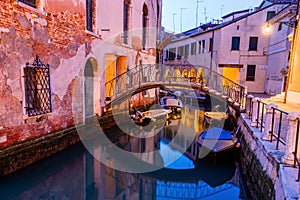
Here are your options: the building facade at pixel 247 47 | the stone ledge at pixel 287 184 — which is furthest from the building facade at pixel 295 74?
the building facade at pixel 247 47

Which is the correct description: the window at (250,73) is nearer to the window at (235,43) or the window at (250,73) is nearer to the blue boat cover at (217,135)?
the window at (235,43)

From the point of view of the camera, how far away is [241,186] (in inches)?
194

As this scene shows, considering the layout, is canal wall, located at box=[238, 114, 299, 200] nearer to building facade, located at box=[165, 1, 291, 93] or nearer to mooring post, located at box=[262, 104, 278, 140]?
mooring post, located at box=[262, 104, 278, 140]

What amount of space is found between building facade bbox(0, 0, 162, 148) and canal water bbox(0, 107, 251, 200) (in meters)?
0.76

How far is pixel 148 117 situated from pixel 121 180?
4911 millimetres

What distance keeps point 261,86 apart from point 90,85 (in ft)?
35.8

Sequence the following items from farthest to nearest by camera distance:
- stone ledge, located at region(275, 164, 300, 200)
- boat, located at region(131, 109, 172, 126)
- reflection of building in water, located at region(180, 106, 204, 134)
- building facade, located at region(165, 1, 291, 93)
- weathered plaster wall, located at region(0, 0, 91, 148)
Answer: building facade, located at region(165, 1, 291, 93) → reflection of building in water, located at region(180, 106, 204, 134) → boat, located at region(131, 109, 172, 126) → weathered plaster wall, located at region(0, 0, 91, 148) → stone ledge, located at region(275, 164, 300, 200)

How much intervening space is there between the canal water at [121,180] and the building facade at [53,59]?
0.76 meters

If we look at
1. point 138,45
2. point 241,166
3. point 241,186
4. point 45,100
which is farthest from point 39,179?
point 138,45

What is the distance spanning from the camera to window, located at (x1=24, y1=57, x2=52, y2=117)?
4820mm

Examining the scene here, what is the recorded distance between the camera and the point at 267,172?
3.53m

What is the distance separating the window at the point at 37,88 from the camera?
482cm

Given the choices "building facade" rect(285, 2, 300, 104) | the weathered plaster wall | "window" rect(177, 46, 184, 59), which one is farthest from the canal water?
"window" rect(177, 46, 184, 59)

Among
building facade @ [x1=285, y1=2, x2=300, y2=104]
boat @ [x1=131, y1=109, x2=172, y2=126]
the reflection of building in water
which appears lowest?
the reflection of building in water
